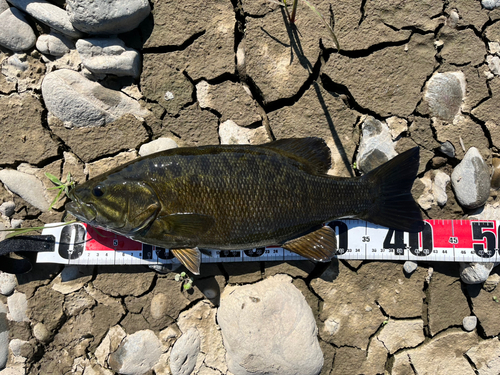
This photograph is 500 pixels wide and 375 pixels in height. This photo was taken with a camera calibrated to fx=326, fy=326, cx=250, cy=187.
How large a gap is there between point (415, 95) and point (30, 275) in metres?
4.59

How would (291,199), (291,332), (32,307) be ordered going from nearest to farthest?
(291,199) → (291,332) → (32,307)

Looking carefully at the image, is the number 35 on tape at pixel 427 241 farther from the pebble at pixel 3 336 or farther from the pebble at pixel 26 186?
the pebble at pixel 3 336

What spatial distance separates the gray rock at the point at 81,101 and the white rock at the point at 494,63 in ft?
12.5

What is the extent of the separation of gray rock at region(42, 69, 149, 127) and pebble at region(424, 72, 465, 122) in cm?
316

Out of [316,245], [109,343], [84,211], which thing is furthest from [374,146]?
[109,343]

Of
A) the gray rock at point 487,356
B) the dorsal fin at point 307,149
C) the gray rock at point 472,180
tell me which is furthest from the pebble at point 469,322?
the dorsal fin at point 307,149

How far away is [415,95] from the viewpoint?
3.52m

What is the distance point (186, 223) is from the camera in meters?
2.93

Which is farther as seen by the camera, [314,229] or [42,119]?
[42,119]

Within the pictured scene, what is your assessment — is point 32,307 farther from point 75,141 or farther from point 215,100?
point 215,100

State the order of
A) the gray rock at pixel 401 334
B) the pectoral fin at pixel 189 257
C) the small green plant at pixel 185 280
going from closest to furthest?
the pectoral fin at pixel 189 257 → the small green plant at pixel 185 280 → the gray rock at pixel 401 334

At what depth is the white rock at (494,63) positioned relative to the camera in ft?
11.5

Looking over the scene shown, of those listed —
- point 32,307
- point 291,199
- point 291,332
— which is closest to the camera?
point 291,199

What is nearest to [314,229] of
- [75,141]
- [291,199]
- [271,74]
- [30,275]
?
[291,199]
